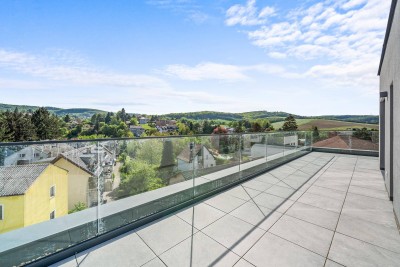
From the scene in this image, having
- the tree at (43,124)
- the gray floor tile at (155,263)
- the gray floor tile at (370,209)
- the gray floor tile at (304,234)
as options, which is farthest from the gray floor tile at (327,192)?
the tree at (43,124)

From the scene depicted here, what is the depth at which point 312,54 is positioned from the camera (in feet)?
23.0

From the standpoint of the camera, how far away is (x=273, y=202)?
364 centimetres

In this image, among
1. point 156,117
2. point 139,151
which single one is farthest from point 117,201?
point 156,117

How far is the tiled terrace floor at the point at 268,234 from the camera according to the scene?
2.02 m

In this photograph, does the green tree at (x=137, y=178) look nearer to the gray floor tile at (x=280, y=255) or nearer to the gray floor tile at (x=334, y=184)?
the gray floor tile at (x=280, y=255)

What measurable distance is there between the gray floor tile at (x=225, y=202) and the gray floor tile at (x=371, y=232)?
5.06 ft

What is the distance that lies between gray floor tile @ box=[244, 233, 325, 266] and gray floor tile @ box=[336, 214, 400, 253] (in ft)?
3.01

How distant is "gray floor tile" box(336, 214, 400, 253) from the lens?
236 centimetres

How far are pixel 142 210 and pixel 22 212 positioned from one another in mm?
1377

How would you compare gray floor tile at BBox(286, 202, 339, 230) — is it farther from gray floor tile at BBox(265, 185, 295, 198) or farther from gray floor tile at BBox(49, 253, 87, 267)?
gray floor tile at BBox(49, 253, 87, 267)

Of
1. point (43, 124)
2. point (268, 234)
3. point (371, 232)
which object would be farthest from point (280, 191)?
point (43, 124)

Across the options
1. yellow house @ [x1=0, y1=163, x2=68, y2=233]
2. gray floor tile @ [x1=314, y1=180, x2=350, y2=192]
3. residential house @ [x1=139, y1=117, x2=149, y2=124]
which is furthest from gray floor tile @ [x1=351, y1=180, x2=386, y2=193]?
residential house @ [x1=139, y1=117, x2=149, y2=124]

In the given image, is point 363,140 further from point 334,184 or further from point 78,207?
point 78,207

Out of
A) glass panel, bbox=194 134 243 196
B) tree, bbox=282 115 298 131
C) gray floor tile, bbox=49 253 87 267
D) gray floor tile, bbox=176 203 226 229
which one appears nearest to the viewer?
gray floor tile, bbox=49 253 87 267
